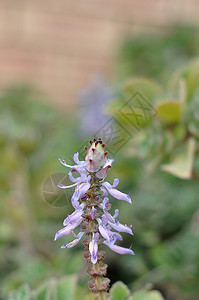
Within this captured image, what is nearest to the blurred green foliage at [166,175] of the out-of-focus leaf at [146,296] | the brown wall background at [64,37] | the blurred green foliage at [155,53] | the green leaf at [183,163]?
the green leaf at [183,163]

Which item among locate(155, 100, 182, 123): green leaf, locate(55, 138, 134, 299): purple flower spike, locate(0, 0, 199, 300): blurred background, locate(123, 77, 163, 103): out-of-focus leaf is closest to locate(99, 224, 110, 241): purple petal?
locate(55, 138, 134, 299): purple flower spike

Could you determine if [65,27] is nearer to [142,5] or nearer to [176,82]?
[142,5]

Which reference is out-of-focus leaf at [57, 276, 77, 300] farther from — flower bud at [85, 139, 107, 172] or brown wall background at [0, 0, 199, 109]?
brown wall background at [0, 0, 199, 109]

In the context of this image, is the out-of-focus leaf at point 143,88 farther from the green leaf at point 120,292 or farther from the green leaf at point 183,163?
the green leaf at point 120,292

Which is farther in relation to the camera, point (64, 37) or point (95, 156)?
point (64, 37)

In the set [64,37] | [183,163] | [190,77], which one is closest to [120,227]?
[183,163]

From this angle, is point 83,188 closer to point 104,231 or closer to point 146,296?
point 104,231
